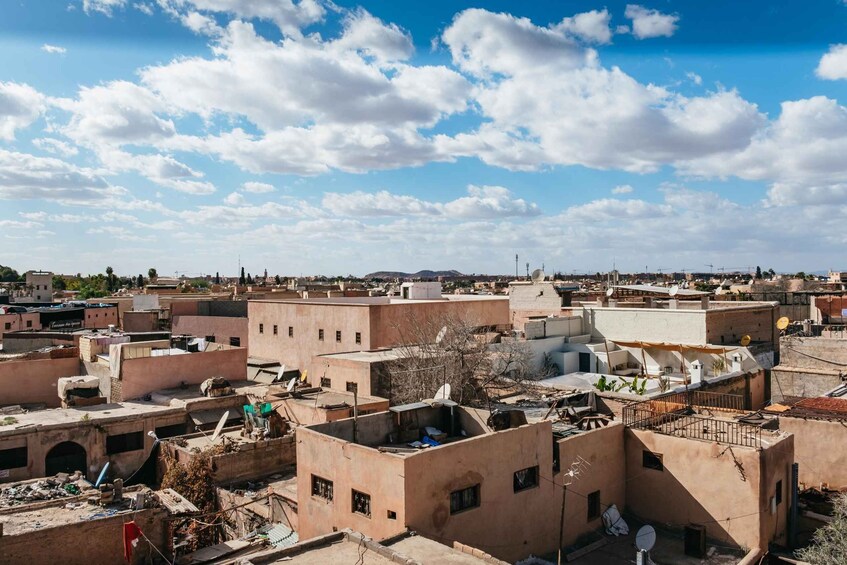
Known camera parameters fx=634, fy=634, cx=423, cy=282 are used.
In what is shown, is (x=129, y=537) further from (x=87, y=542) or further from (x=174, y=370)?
(x=174, y=370)

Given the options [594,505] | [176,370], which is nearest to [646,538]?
[594,505]

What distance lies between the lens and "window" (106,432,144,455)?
20797 millimetres

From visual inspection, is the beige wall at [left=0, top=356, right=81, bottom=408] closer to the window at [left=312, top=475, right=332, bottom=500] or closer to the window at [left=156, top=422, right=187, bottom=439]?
the window at [left=156, top=422, right=187, bottom=439]

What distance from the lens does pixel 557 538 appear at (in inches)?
612

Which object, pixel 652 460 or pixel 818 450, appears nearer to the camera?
pixel 652 460

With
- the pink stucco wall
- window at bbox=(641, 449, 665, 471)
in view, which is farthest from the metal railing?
the pink stucco wall

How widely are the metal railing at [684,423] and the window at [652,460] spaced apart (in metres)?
0.64

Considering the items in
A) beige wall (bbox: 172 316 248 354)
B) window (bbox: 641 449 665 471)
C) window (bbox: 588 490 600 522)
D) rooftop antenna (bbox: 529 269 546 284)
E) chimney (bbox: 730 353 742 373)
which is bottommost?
window (bbox: 588 490 600 522)

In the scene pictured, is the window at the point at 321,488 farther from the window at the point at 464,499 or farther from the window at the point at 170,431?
the window at the point at 170,431

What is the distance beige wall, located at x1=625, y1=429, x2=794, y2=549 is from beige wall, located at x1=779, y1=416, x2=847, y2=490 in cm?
148

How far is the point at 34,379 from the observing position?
25625mm

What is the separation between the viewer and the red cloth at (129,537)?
509 inches

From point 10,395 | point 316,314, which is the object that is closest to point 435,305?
point 316,314

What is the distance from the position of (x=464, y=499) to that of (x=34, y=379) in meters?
20.5
